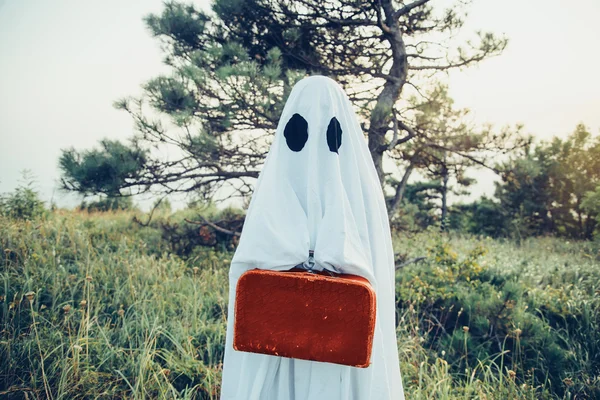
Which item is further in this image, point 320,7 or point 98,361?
point 320,7

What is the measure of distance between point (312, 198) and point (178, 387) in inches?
77.2

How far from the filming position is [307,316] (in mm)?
1247

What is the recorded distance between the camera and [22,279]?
3381mm

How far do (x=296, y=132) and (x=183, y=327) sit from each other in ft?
7.40

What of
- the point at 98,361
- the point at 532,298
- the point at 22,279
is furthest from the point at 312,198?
the point at 532,298

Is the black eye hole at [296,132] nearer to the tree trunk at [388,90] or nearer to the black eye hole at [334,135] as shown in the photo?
the black eye hole at [334,135]

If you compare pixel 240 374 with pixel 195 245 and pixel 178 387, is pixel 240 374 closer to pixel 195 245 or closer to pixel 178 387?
pixel 178 387

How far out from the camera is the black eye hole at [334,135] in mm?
1562

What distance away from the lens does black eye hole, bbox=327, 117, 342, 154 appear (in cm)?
156

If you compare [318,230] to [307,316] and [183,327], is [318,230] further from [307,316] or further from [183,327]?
[183,327]

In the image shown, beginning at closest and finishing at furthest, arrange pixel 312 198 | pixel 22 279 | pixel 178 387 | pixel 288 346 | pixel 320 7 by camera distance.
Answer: pixel 288 346, pixel 312 198, pixel 178 387, pixel 22 279, pixel 320 7

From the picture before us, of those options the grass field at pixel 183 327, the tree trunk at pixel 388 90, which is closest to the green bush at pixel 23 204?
the grass field at pixel 183 327

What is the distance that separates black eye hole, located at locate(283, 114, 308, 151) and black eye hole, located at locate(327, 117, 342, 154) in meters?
0.11

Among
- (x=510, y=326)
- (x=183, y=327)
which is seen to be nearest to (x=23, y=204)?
(x=183, y=327)
